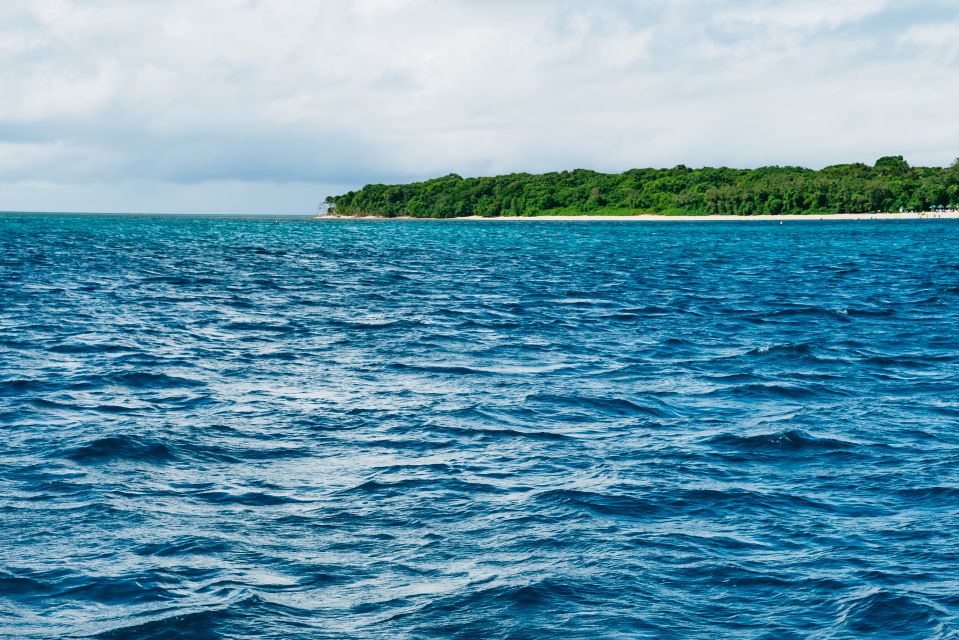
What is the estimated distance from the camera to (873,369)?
23.3m

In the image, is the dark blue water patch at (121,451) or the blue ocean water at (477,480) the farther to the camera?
the dark blue water patch at (121,451)

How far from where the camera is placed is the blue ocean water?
9367 mm

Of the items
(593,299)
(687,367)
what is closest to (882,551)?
(687,367)

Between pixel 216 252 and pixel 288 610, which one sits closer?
pixel 288 610

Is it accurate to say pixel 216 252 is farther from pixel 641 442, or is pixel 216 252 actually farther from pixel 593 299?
pixel 641 442

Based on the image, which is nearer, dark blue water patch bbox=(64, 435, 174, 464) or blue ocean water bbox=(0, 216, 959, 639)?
blue ocean water bbox=(0, 216, 959, 639)

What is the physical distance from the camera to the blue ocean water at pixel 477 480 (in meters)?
9.37

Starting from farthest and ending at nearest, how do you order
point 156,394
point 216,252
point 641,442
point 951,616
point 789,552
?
point 216,252 → point 156,394 → point 641,442 → point 789,552 → point 951,616

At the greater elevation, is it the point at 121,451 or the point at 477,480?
the point at 121,451

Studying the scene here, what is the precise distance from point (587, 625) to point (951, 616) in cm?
350

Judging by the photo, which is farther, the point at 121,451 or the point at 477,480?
the point at 121,451

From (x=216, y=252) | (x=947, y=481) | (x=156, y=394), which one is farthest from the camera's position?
(x=216, y=252)

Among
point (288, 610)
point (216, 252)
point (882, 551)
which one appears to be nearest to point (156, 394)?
point (288, 610)

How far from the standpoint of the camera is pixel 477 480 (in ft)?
Answer: 44.8
